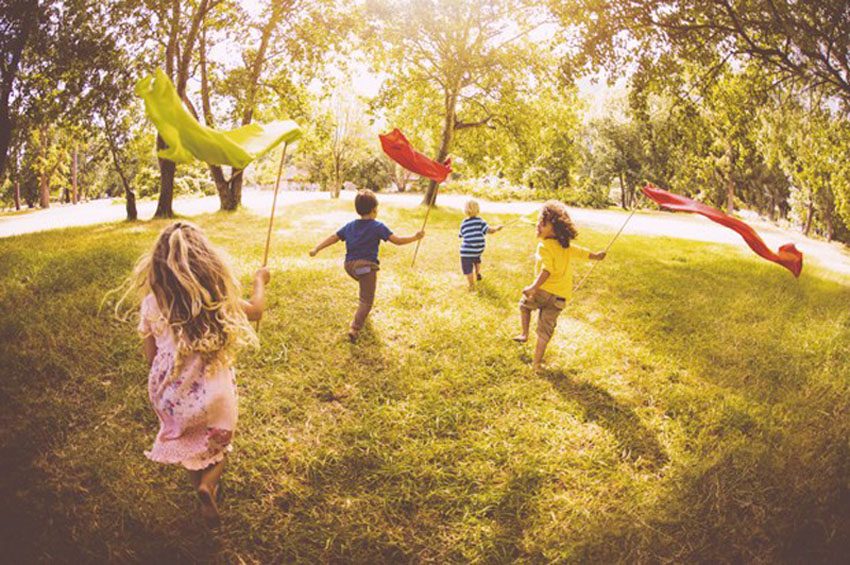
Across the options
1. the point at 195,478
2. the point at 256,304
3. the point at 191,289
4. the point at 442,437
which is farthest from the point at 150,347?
the point at 442,437

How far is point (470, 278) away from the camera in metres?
9.16

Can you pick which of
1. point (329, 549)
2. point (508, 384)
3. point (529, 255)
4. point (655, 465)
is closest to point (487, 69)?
point (529, 255)

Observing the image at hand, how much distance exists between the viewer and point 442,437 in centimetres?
438

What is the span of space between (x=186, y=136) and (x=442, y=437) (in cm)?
347

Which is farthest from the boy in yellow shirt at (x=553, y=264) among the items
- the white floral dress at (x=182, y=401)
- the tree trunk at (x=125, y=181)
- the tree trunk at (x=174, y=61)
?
the tree trunk at (x=125, y=181)

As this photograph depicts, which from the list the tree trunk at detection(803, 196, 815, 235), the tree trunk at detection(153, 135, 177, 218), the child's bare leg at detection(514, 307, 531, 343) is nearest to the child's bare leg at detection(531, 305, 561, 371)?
the child's bare leg at detection(514, 307, 531, 343)

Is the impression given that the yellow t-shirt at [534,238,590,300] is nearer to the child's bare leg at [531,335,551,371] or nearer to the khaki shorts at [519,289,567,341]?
the khaki shorts at [519,289,567,341]

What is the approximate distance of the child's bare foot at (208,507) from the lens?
296 centimetres

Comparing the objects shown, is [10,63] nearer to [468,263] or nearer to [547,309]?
[468,263]

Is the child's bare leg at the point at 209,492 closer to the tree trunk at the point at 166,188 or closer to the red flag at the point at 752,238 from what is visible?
the red flag at the point at 752,238

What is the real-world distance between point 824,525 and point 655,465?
47.1 inches

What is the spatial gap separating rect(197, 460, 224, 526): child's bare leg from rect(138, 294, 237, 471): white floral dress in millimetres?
91

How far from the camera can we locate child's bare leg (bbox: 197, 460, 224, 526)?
9.72ft

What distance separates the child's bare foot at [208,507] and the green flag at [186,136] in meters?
2.22
